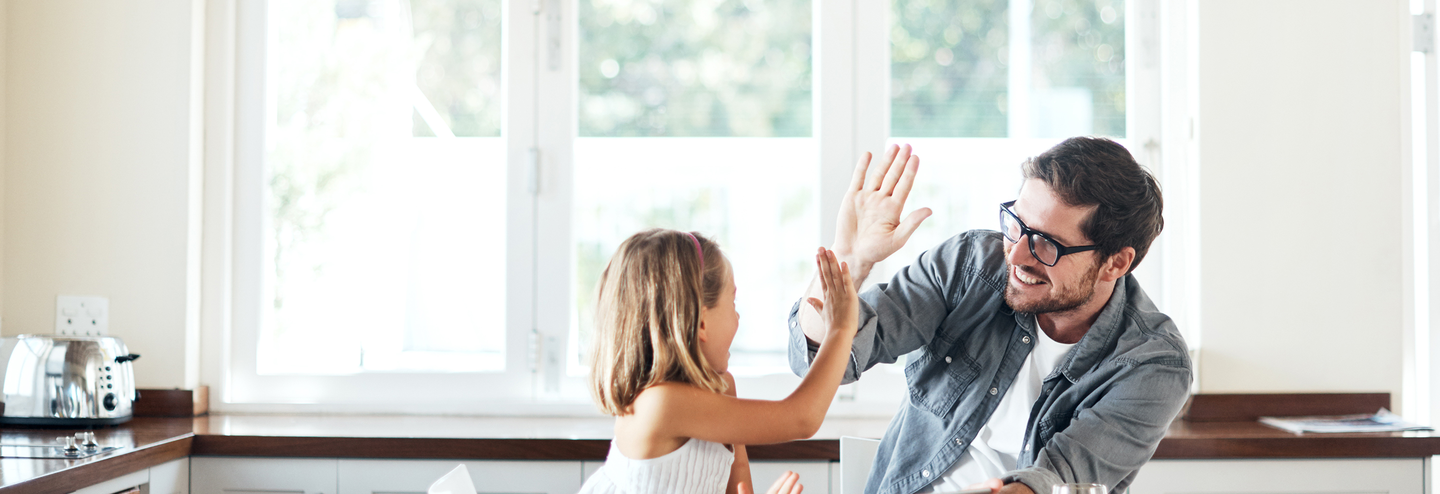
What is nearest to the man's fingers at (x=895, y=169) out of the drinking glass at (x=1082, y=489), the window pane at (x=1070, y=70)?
the drinking glass at (x=1082, y=489)

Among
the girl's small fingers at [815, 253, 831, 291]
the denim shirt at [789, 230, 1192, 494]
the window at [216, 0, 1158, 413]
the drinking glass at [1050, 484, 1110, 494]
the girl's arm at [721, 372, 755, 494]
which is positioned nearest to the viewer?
the drinking glass at [1050, 484, 1110, 494]

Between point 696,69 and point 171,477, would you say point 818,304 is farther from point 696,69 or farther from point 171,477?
point 171,477

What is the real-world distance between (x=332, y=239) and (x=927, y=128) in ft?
5.65

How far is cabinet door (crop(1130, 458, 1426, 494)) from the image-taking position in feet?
7.05

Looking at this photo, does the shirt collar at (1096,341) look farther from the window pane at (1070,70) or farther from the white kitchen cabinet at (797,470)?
the window pane at (1070,70)

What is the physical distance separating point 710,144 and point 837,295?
1.28 metres

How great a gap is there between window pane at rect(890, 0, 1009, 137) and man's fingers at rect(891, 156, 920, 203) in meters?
1.20

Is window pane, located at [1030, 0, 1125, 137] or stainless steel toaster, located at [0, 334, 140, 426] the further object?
window pane, located at [1030, 0, 1125, 137]

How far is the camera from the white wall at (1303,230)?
2434 millimetres

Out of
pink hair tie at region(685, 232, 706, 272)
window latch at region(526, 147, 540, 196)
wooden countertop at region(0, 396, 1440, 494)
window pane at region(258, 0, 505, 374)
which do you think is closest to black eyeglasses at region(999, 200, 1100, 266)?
pink hair tie at region(685, 232, 706, 272)

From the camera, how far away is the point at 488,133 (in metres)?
2.58

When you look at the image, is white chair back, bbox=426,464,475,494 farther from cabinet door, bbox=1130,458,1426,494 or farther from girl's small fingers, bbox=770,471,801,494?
cabinet door, bbox=1130,458,1426,494

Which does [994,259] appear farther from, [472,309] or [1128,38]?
[472,309]

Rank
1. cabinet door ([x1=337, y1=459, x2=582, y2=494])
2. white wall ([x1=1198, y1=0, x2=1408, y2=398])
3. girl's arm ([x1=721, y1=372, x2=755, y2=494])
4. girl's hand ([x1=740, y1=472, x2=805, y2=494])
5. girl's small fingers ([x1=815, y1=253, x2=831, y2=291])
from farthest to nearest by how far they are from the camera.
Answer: white wall ([x1=1198, y1=0, x2=1408, y2=398]) → cabinet door ([x1=337, y1=459, x2=582, y2=494]) → girl's arm ([x1=721, y1=372, x2=755, y2=494]) → girl's small fingers ([x1=815, y1=253, x2=831, y2=291]) → girl's hand ([x1=740, y1=472, x2=805, y2=494])
